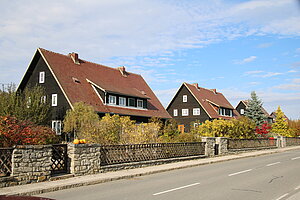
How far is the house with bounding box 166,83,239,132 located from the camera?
52.5 m

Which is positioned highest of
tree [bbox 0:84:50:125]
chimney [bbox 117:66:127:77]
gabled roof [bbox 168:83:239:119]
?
chimney [bbox 117:66:127:77]

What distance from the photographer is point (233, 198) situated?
8.79 m

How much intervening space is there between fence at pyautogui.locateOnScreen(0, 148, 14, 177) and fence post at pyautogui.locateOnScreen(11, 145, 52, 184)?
133 millimetres

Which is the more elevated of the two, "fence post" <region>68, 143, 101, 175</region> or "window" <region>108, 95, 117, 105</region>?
"window" <region>108, 95, 117, 105</region>

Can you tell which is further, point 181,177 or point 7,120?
point 181,177

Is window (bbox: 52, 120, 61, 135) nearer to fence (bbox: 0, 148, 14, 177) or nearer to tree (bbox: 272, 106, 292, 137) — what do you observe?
fence (bbox: 0, 148, 14, 177)

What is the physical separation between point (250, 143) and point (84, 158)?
20.9 m

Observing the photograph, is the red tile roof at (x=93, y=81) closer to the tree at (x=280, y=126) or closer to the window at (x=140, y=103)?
the window at (x=140, y=103)

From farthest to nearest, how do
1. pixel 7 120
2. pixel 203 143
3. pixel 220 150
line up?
pixel 220 150
pixel 203 143
pixel 7 120

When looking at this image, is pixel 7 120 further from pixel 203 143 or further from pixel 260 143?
pixel 260 143

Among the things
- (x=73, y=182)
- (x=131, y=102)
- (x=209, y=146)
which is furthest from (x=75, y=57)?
(x=73, y=182)

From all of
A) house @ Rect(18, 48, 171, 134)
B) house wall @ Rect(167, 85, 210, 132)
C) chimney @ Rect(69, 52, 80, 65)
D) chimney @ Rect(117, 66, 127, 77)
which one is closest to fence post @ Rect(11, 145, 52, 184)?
house @ Rect(18, 48, 171, 134)

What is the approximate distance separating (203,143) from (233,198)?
1322 cm

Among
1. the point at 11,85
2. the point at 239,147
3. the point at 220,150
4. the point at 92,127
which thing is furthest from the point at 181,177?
the point at 11,85
